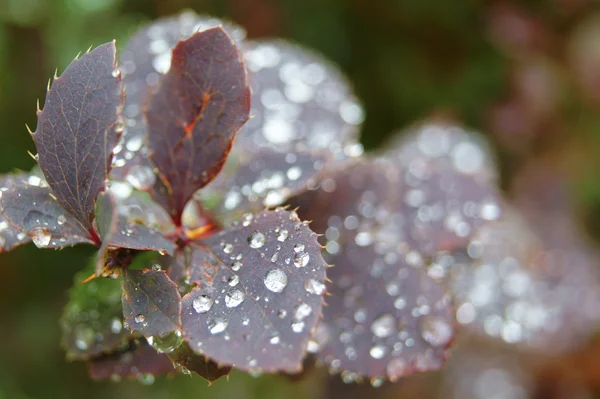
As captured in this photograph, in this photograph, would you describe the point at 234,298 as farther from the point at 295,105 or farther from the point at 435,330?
the point at 295,105

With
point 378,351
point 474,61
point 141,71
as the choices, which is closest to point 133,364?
point 378,351

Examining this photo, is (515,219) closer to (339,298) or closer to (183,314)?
(339,298)

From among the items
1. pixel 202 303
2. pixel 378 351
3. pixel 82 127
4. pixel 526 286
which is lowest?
pixel 526 286

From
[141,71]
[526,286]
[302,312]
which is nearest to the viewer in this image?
[302,312]

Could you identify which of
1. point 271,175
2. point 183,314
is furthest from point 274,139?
point 183,314

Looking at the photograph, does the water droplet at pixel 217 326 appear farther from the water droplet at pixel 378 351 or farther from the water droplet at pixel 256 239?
the water droplet at pixel 378 351
